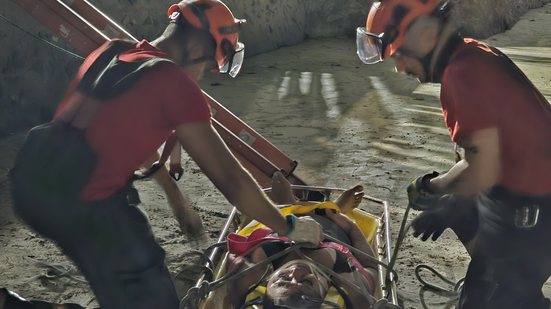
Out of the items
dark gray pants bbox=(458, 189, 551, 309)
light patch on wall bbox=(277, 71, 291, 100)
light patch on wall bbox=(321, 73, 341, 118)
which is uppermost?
dark gray pants bbox=(458, 189, 551, 309)

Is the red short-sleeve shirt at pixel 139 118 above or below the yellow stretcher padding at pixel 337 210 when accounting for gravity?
above

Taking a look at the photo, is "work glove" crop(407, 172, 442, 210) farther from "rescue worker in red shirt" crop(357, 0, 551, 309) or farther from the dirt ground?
the dirt ground

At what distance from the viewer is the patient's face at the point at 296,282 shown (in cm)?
358

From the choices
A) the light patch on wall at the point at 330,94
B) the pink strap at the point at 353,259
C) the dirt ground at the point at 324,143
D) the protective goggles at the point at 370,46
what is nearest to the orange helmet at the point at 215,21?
the protective goggles at the point at 370,46

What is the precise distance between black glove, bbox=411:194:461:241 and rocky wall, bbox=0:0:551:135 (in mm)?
913

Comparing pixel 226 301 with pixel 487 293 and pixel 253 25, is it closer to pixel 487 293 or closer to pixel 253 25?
pixel 487 293

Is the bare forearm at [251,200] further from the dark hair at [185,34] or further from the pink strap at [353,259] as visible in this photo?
the pink strap at [353,259]

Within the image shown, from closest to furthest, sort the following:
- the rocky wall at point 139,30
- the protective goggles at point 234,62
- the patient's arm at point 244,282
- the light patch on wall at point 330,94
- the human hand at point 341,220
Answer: the protective goggles at point 234,62 < the patient's arm at point 244,282 < the human hand at point 341,220 < the rocky wall at point 139,30 < the light patch on wall at point 330,94

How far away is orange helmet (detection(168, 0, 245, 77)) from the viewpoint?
11.2ft

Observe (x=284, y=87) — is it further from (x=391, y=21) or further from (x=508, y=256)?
(x=508, y=256)

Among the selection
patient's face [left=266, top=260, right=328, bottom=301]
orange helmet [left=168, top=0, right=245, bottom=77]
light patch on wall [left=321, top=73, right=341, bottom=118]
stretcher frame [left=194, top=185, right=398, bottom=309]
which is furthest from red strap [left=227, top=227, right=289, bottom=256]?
light patch on wall [left=321, top=73, right=341, bottom=118]

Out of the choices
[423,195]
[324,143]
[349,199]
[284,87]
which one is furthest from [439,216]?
[284,87]

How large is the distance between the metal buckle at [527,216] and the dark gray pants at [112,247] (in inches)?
65.8

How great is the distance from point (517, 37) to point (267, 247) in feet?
44.4
